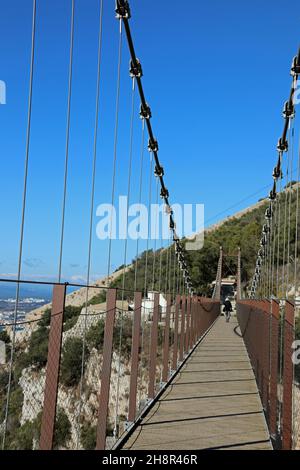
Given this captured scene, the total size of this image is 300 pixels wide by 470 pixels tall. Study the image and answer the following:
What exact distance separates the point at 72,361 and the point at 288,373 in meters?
2.60

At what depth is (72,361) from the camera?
5.62m

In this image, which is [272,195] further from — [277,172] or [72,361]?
[72,361]

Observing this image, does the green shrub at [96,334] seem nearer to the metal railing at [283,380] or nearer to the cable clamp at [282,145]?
the metal railing at [283,380]

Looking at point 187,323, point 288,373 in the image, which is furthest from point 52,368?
point 187,323

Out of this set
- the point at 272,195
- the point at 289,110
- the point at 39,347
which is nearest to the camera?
the point at 39,347

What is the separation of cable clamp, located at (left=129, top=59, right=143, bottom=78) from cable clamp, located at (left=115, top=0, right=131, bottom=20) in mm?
1076

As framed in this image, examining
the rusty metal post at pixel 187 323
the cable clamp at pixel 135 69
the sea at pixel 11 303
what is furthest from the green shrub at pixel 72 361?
the rusty metal post at pixel 187 323

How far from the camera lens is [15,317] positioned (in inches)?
110

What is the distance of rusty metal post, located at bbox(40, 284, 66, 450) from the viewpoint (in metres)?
2.72

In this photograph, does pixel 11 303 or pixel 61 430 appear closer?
pixel 11 303

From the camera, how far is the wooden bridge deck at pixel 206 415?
459 centimetres

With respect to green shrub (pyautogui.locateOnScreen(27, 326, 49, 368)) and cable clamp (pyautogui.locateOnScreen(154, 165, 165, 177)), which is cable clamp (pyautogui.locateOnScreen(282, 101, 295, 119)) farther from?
green shrub (pyautogui.locateOnScreen(27, 326, 49, 368))

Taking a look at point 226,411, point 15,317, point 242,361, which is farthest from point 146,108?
point 15,317

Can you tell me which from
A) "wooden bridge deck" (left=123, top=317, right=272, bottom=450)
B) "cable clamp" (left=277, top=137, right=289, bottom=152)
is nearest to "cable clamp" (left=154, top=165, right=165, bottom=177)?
"cable clamp" (left=277, top=137, right=289, bottom=152)
